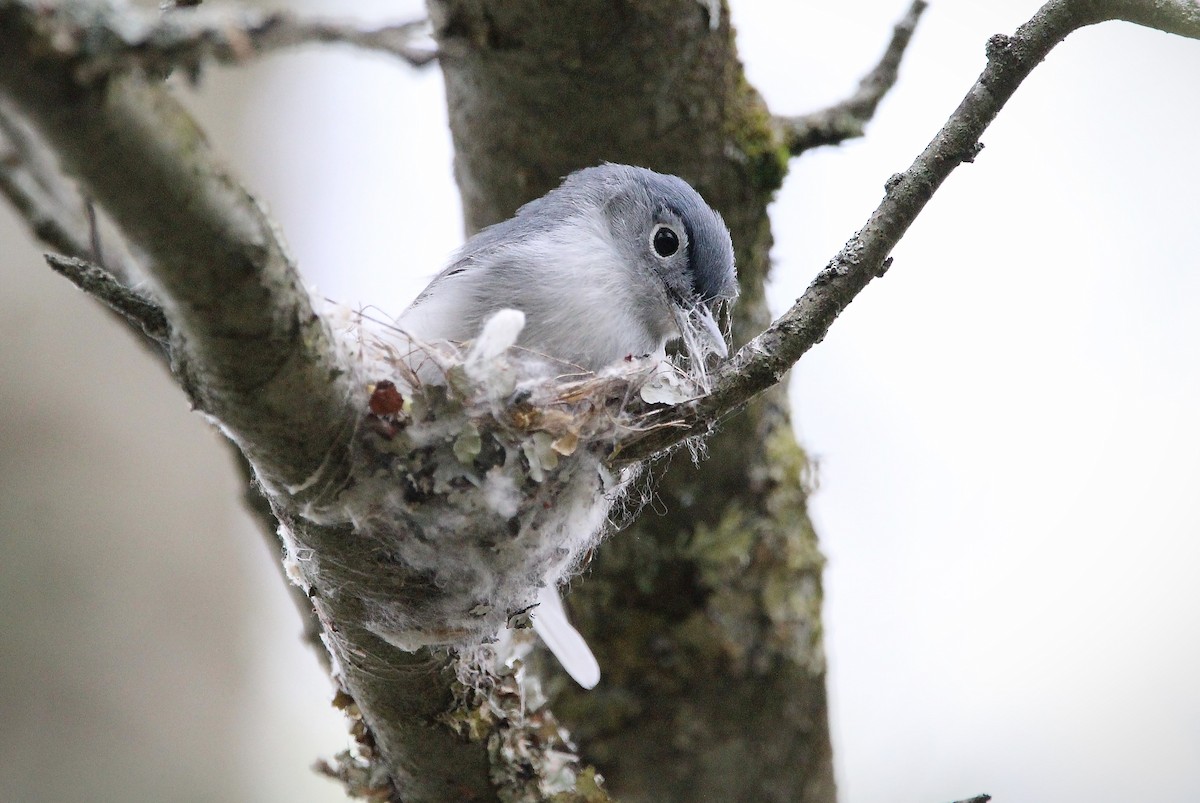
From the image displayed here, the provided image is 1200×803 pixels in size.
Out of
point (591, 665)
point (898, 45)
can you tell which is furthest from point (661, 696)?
point (898, 45)

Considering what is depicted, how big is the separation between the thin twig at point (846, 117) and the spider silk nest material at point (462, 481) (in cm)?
81

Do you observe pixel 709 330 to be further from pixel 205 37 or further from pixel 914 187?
pixel 205 37

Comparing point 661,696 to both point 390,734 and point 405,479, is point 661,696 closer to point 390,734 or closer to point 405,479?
point 390,734

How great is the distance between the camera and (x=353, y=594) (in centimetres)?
155

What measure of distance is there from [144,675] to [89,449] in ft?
2.47

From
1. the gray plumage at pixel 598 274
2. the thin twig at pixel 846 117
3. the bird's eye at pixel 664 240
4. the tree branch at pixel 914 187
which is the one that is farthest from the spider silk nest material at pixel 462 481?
the thin twig at pixel 846 117

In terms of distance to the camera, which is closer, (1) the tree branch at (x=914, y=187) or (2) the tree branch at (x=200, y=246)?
(2) the tree branch at (x=200, y=246)

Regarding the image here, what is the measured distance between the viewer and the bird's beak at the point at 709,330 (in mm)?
2197

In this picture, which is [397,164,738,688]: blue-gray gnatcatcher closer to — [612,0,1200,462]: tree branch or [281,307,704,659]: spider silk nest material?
[281,307,704,659]: spider silk nest material

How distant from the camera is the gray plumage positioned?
6.96ft

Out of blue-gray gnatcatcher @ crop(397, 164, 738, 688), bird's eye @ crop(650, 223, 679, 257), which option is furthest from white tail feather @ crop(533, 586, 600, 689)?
bird's eye @ crop(650, 223, 679, 257)

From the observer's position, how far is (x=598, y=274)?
2209 millimetres

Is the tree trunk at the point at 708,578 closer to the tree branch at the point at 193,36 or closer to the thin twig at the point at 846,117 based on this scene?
the thin twig at the point at 846,117

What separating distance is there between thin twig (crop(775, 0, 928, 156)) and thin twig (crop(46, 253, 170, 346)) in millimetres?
1593
